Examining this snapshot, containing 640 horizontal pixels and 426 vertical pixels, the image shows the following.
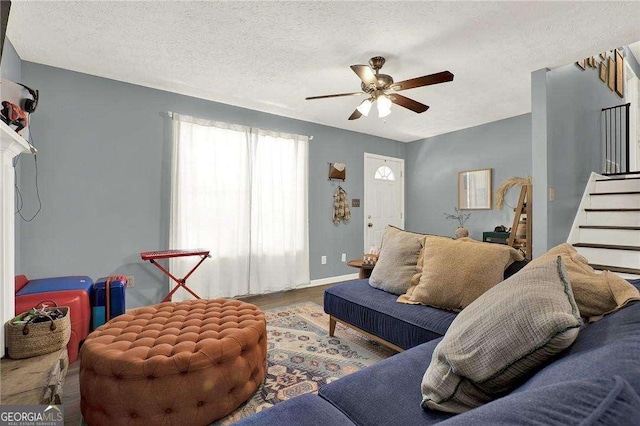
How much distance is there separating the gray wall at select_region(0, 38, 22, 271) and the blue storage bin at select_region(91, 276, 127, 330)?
30.8 inches

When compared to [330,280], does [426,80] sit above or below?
above

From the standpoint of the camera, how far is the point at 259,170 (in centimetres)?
404

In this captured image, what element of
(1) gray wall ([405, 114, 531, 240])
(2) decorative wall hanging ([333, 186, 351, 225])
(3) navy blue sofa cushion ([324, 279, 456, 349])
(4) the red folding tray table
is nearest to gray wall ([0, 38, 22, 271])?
(4) the red folding tray table

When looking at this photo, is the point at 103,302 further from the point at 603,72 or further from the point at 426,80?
the point at 603,72

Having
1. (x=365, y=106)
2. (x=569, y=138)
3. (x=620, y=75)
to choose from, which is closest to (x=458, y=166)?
(x=569, y=138)

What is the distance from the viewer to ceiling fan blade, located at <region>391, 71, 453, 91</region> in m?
2.24

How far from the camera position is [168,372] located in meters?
1.44

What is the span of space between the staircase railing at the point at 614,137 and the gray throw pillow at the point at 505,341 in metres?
4.71

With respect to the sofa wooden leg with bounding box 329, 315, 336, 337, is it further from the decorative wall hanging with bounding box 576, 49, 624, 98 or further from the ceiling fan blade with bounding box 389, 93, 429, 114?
the decorative wall hanging with bounding box 576, 49, 624, 98

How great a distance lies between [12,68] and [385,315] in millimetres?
3632

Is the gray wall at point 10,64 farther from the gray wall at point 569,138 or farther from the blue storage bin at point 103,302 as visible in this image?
the gray wall at point 569,138

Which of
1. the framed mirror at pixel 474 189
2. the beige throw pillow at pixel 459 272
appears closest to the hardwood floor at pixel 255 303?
the beige throw pillow at pixel 459 272

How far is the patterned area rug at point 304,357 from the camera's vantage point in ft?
6.03

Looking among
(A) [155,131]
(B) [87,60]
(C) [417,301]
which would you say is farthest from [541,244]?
(B) [87,60]
